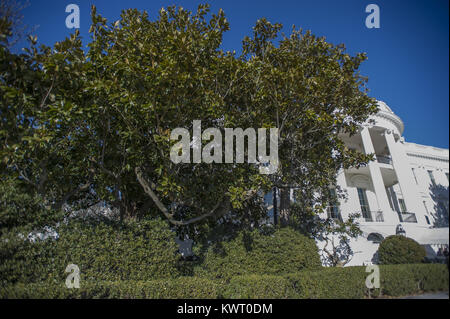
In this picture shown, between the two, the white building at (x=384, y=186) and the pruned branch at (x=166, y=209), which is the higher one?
the white building at (x=384, y=186)

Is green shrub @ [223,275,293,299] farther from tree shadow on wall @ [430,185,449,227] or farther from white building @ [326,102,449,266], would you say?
white building @ [326,102,449,266]

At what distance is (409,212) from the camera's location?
58.5ft

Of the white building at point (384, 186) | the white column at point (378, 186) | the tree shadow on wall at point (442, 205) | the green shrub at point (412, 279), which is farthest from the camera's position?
the white column at point (378, 186)

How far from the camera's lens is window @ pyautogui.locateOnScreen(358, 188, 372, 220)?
19337 mm

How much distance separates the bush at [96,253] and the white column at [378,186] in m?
15.7

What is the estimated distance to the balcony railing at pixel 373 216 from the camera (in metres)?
17.7

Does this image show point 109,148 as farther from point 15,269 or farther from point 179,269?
point 179,269

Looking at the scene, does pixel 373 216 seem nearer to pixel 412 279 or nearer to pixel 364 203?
pixel 364 203

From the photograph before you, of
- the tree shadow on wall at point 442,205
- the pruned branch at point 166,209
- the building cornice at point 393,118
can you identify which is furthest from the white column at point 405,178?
the pruned branch at point 166,209

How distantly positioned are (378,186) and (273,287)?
47.8 feet

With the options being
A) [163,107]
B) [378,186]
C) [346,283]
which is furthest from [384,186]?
[163,107]

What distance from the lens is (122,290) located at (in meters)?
6.43

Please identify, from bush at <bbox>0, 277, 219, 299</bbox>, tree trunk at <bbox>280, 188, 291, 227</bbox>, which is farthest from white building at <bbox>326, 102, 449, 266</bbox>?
bush at <bbox>0, 277, 219, 299</bbox>

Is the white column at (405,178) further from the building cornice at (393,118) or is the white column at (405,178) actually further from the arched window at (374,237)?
the arched window at (374,237)
